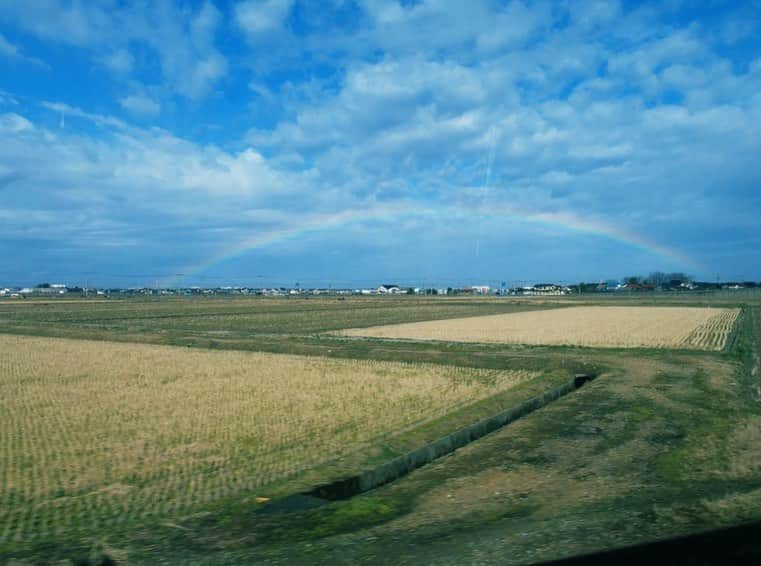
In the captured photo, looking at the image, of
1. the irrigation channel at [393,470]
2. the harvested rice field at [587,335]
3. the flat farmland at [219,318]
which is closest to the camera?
the irrigation channel at [393,470]

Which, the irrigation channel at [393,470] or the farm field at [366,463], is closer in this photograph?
the farm field at [366,463]

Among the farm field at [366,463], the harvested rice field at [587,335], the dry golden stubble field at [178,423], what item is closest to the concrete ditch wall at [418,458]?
the farm field at [366,463]

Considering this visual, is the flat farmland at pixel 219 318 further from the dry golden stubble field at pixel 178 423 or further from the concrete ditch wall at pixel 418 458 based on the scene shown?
the concrete ditch wall at pixel 418 458

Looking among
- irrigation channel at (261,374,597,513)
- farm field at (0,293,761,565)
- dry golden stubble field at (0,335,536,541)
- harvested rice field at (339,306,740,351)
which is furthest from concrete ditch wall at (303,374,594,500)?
harvested rice field at (339,306,740,351)

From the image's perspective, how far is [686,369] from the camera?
18734 millimetres

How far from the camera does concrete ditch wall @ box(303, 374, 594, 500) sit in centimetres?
780

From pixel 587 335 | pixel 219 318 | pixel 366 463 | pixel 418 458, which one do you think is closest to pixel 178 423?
pixel 366 463

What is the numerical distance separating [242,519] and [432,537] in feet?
7.03

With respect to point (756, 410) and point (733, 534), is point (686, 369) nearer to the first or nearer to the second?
point (756, 410)

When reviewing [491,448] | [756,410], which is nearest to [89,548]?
[491,448]

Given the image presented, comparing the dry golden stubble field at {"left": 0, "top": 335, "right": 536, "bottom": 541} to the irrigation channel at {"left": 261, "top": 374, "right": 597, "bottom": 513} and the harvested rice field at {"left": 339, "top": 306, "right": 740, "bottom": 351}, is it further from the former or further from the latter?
the harvested rice field at {"left": 339, "top": 306, "right": 740, "bottom": 351}

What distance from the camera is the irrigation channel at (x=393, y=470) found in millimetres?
7301

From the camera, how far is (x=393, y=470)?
866cm

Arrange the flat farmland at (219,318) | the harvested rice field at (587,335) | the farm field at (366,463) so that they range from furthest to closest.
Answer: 1. the flat farmland at (219,318)
2. the harvested rice field at (587,335)
3. the farm field at (366,463)
